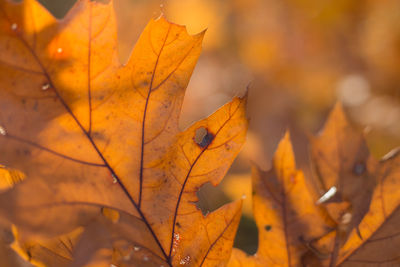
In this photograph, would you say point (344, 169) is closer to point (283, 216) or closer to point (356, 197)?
point (356, 197)

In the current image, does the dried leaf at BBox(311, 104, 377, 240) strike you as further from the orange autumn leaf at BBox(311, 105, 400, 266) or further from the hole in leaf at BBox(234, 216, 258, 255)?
the hole in leaf at BBox(234, 216, 258, 255)

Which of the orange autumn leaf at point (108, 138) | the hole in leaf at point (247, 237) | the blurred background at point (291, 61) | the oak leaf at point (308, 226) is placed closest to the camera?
the orange autumn leaf at point (108, 138)

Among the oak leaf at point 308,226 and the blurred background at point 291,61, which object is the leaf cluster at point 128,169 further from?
the blurred background at point 291,61

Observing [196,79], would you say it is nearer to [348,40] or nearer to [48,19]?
[348,40]

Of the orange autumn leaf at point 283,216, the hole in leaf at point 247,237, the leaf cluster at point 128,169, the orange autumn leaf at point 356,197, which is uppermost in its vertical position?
the leaf cluster at point 128,169

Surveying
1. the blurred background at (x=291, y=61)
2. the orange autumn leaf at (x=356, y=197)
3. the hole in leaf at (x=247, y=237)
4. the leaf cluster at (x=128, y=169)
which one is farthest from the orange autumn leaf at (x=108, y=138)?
the blurred background at (x=291, y=61)

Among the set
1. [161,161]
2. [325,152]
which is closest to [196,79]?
[325,152]

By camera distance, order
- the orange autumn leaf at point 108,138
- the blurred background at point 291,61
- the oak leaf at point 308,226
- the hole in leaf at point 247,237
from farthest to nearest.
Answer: the blurred background at point 291,61
the hole in leaf at point 247,237
the oak leaf at point 308,226
the orange autumn leaf at point 108,138
